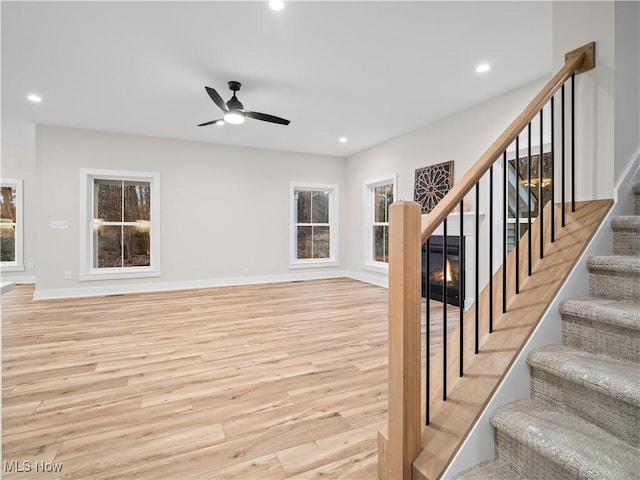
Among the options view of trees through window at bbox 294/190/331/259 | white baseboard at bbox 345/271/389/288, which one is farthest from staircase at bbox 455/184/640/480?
view of trees through window at bbox 294/190/331/259

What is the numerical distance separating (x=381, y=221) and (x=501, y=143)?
15.5 feet

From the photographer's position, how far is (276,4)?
86.0 inches

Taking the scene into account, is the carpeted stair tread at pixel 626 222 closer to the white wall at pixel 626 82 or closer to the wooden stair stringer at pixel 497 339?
the wooden stair stringer at pixel 497 339

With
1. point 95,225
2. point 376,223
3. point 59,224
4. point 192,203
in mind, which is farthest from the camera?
point 376,223

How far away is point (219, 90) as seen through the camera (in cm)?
351

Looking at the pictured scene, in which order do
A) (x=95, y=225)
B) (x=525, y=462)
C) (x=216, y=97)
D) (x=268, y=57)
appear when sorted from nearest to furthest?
(x=525, y=462) < (x=268, y=57) < (x=216, y=97) < (x=95, y=225)

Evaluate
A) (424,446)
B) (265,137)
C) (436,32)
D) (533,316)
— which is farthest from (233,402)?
(265,137)

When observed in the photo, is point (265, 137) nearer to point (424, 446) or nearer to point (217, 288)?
point (217, 288)

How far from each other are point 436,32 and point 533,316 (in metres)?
2.34

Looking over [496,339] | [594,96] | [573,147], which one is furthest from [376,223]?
[496,339]

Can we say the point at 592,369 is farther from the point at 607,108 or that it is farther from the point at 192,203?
the point at 192,203

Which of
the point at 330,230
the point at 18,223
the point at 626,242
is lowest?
the point at 626,242

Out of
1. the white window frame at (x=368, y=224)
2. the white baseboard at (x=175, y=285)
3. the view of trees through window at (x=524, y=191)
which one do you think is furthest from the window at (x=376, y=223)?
the view of trees through window at (x=524, y=191)

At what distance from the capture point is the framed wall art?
4246 mm
